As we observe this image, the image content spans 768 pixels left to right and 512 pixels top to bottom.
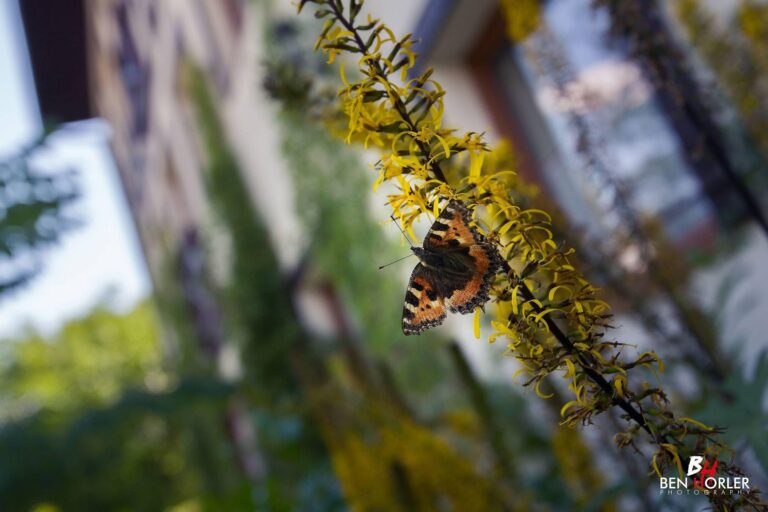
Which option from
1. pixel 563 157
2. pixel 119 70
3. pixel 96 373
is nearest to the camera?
pixel 563 157

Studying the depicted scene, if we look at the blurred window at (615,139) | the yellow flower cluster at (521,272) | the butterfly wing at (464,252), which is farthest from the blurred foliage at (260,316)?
the yellow flower cluster at (521,272)

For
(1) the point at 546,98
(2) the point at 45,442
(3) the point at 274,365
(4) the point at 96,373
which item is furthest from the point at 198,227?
(4) the point at 96,373

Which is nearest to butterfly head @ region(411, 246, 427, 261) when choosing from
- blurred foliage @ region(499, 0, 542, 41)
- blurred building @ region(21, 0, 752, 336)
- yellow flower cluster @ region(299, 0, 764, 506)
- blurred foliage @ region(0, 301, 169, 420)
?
yellow flower cluster @ region(299, 0, 764, 506)

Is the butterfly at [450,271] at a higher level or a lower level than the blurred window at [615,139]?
lower

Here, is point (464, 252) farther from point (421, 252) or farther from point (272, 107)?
point (272, 107)

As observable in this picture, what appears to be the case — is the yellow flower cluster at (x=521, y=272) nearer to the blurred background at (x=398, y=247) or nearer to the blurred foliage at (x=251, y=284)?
the blurred background at (x=398, y=247)

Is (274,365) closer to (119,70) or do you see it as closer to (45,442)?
(45,442)

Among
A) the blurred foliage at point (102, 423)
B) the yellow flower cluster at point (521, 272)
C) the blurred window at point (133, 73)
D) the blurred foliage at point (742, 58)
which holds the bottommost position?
the yellow flower cluster at point (521, 272)
